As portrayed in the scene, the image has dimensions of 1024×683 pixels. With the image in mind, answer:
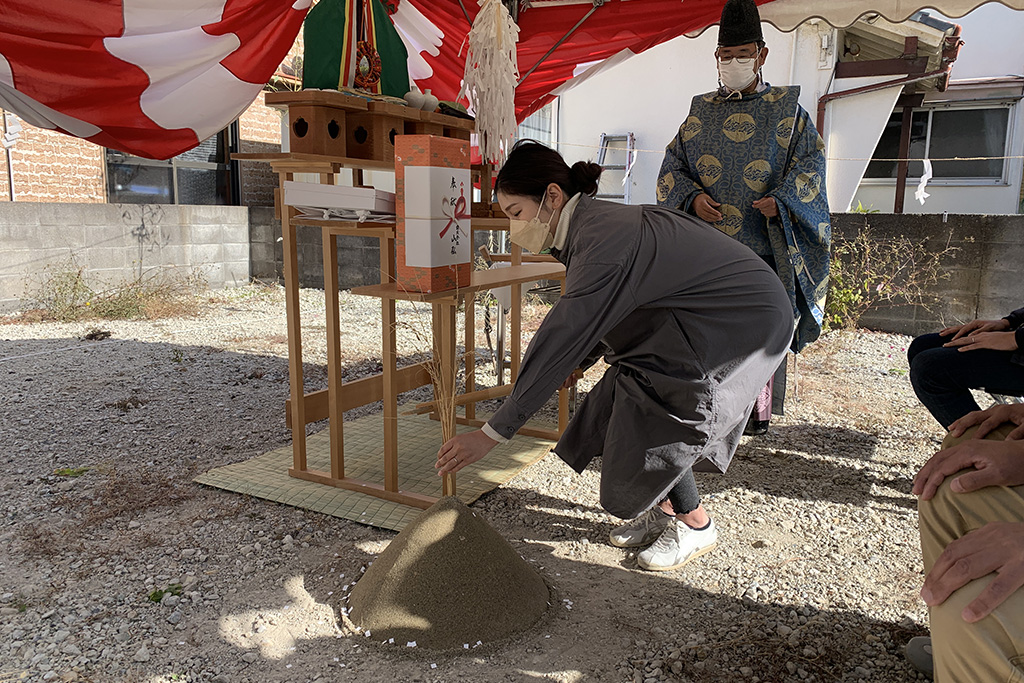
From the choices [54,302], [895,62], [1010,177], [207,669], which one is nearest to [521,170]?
[207,669]

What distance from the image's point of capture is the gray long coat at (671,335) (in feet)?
5.45

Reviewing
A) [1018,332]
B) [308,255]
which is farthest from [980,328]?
[308,255]

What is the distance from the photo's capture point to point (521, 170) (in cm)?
181

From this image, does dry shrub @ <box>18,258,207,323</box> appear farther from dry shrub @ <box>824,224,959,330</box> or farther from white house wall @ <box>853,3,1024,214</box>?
white house wall @ <box>853,3,1024,214</box>

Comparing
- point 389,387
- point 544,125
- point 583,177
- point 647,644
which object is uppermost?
point 544,125

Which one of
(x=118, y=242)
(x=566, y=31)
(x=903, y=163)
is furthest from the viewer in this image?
(x=903, y=163)

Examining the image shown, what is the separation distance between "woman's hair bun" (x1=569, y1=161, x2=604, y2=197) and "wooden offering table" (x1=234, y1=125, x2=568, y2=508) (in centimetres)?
51

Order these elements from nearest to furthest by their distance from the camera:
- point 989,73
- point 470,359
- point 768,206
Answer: point 768,206, point 470,359, point 989,73

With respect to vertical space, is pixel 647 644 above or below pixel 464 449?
below

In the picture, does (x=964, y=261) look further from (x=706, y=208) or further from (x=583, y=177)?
(x=583, y=177)

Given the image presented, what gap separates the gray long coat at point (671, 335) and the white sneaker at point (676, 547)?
296 mm

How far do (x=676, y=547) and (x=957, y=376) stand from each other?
3.05 feet

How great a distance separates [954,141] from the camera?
8.47m

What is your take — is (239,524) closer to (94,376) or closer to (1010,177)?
(94,376)
